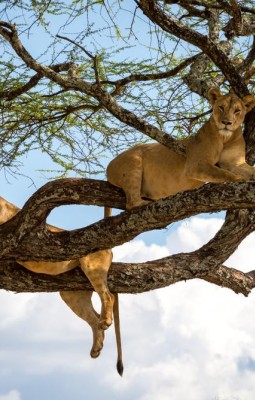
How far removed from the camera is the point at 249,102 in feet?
21.6

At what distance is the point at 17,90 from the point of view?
8.87 meters

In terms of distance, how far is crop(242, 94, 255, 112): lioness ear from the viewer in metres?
6.53

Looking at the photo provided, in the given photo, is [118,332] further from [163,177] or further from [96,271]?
[163,177]

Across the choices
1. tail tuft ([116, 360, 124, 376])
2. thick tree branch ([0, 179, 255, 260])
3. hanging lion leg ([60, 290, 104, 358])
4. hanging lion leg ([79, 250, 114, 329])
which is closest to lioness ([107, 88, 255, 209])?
thick tree branch ([0, 179, 255, 260])

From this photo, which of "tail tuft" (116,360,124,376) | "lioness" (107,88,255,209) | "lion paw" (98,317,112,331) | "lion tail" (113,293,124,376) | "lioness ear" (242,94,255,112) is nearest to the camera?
"lioness" (107,88,255,209)

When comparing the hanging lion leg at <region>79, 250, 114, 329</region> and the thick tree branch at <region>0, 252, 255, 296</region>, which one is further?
the thick tree branch at <region>0, 252, 255, 296</region>

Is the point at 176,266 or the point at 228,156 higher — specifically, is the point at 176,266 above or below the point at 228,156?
below

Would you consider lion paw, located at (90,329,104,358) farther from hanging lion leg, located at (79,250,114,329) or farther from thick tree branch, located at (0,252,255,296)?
thick tree branch, located at (0,252,255,296)

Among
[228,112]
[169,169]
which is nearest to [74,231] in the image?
[169,169]

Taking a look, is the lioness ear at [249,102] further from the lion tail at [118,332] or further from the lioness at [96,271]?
the lion tail at [118,332]

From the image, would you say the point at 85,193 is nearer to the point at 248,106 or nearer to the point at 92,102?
the point at 248,106

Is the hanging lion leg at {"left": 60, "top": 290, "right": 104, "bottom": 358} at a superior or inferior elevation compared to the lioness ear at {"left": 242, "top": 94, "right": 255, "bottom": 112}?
inferior

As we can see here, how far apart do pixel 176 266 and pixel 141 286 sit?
368 mm

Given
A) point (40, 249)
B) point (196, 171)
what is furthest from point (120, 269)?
point (196, 171)
